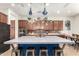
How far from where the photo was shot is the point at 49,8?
2.13 meters

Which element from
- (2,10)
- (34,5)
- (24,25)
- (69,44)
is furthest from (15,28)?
(69,44)

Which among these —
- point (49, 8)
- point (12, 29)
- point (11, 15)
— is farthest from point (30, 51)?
point (49, 8)

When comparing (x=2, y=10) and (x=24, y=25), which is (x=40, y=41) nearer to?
(x=24, y=25)

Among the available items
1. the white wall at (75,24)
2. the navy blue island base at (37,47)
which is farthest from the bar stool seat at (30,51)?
the white wall at (75,24)

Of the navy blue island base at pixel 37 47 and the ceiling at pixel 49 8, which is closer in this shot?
the ceiling at pixel 49 8

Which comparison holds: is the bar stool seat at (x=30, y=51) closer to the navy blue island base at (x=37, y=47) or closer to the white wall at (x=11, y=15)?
the navy blue island base at (x=37, y=47)

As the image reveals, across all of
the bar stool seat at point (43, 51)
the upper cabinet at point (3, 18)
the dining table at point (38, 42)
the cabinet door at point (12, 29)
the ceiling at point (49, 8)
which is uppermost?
the ceiling at point (49, 8)

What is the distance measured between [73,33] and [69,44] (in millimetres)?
190

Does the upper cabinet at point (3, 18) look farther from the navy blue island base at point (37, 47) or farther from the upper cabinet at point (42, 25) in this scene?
the navy blue island base at point (37, 47)

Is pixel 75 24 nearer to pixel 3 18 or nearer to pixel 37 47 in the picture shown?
pixel 37 47

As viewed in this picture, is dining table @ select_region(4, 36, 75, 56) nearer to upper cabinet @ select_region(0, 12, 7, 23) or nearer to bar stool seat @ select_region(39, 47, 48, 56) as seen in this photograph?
bar stool seat @ select_region(39, 47, 48, 56)

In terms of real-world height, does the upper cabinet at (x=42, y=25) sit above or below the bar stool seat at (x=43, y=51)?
above

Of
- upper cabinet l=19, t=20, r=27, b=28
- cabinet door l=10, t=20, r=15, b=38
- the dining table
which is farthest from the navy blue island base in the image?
upper cabinet l=19, t=20, r=27, b=28

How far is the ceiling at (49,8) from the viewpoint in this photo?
207 centimetres
